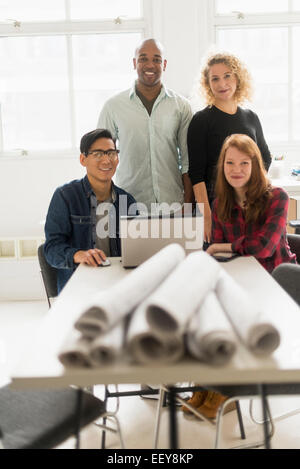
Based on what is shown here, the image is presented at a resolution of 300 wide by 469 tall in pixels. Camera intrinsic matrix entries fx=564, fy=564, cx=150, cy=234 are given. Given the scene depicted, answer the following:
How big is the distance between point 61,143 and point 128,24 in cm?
104

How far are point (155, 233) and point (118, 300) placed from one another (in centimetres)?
86

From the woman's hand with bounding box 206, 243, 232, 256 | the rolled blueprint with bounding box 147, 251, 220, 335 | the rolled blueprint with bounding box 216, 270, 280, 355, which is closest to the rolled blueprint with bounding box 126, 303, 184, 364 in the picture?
the rolled blueprint with bounding box 147, 251, 220, 335

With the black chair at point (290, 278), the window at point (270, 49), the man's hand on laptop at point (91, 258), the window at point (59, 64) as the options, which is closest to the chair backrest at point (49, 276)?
the man's hand on laptop at point (91, 258)

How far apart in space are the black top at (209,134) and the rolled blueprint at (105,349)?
1.86 m

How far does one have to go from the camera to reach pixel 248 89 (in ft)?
9.57

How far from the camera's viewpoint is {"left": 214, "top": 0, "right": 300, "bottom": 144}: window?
4.25 m

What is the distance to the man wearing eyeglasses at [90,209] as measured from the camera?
250cm

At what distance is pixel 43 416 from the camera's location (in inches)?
62.7

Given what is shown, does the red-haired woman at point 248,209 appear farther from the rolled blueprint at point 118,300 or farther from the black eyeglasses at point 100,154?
the rolled blueprint at point 118,300

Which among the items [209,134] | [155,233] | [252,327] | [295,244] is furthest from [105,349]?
[209,134]

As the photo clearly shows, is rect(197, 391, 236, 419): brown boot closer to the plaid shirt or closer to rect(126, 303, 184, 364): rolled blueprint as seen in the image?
the plaid shirt

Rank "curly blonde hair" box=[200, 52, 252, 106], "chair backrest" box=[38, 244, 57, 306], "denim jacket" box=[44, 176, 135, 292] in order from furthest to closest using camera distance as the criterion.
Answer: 1. "curly blonde hair" box=[200, 52, 252, 106]
2. "chair backrest" box=[38, 244, 57, 306]
3. "denim jacket" box=[44, 176, 135, 292]

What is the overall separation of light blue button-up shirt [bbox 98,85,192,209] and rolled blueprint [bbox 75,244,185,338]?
5.43ft

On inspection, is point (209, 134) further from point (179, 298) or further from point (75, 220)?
point (179, 298)
